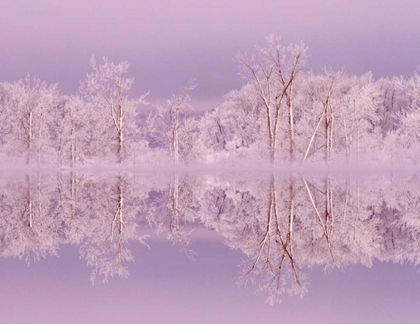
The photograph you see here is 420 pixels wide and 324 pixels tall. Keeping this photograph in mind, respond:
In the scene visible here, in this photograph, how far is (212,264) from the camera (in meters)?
6.25

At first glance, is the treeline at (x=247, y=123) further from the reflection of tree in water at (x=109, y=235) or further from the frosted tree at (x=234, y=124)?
the reflection of tree in water at (x=109, y=235)

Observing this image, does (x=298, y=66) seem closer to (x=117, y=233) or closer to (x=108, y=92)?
(x=108, y=92)

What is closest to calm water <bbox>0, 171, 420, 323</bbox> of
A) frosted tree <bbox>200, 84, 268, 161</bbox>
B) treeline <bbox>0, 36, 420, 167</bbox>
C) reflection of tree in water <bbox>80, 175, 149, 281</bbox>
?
reflection of tree in water <bbox>80, 175, 149, 281</bbox>

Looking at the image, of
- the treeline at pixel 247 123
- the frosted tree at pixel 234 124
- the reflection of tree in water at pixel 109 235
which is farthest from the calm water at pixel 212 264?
the frosted tree at pixel 234 124

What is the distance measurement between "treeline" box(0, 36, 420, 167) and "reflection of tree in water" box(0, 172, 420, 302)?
2511 centimetres

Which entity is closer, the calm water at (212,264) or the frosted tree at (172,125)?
the calm water at (212,264)

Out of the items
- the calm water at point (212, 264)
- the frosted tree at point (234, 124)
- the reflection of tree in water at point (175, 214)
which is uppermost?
the frosted tree at point (234, 124)

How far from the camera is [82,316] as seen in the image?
424 cm

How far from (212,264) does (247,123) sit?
157 ft

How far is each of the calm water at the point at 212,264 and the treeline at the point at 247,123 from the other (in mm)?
27840

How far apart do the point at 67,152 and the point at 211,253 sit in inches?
1750

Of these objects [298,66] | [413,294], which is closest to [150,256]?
[413,294]

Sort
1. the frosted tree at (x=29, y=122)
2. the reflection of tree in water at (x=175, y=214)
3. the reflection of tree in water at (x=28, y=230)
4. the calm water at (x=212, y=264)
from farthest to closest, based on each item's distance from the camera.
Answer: the frosted tree at (x=29, y=122), the reflection of tree in water at (x=175, y=214), the reflection of tree in water at (x=28, y=230), the calm water at (x=212, y=264)

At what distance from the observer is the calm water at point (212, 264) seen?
172 inches
